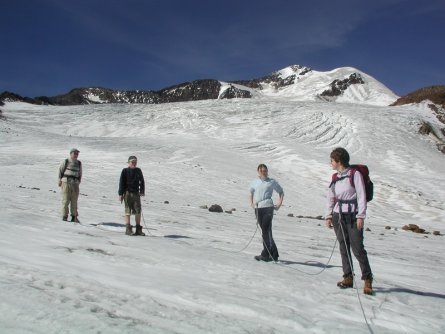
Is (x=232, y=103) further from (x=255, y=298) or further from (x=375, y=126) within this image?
(x=255, y=298)

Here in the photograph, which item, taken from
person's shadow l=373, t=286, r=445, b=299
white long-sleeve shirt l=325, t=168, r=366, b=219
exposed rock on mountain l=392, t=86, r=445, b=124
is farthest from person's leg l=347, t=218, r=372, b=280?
exposed rock on mountain l=392, t=86, r=445, b=124

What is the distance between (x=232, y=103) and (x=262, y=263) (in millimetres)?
58591

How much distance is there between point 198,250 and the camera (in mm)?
9789

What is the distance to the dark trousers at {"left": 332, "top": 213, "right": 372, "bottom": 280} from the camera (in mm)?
7137

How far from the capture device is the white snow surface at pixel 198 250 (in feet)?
16.3

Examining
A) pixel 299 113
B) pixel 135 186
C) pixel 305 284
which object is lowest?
pixel 305 284

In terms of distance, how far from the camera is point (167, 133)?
53219 millimetres

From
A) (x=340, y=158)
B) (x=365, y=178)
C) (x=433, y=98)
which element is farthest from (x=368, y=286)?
(x=433, y=98)

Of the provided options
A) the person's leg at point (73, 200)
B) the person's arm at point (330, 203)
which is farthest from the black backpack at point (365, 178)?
the person's leg at point (73, 200)

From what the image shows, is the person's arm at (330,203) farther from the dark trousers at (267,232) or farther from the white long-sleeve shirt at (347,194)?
the dark trousers at (267,232)

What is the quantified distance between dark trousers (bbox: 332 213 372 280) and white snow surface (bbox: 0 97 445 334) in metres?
0.42

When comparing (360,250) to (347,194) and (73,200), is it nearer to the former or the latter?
(347,194)

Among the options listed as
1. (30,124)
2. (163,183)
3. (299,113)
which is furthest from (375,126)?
(30,124)

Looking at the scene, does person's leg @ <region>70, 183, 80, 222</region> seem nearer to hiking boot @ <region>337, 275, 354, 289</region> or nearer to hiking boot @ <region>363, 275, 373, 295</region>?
hiking boot @ <region>337, 275, 354, 289</region>
